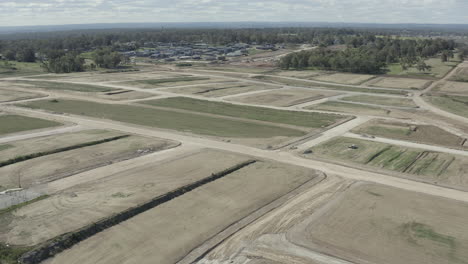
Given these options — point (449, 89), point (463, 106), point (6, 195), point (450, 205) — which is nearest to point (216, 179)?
point (6, 195)

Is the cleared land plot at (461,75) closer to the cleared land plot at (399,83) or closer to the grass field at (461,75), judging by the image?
the grass field at (461,75)

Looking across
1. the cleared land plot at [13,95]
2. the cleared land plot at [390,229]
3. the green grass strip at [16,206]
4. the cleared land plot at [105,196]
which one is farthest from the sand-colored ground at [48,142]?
the cleared land plot at [390,229]

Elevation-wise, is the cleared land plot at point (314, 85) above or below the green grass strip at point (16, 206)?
above

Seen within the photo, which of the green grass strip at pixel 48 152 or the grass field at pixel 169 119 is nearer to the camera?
the green grass strip at pixel 48 152

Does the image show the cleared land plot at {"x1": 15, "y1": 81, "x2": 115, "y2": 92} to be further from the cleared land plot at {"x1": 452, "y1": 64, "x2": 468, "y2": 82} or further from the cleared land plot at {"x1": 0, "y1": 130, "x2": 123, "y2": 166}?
the cleared land plot at {"x1": 452, "y1": 64, "x2": 468, "y2": 82}

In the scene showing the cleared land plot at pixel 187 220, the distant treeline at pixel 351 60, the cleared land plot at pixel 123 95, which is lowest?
the cleared land plot at pixel 187 220

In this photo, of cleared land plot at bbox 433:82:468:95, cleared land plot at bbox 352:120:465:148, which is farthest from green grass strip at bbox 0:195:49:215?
cleared land plot at bbox 433:82:468:95

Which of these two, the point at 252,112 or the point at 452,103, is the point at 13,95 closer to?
the point at 252,112

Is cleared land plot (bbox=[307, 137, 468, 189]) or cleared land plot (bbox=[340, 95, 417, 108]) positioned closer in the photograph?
cleared land plot (bbox=[307, 137, 468, 189])
